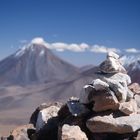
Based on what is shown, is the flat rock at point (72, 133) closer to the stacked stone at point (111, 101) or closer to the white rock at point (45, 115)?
the stacked stone at point (111, 101)

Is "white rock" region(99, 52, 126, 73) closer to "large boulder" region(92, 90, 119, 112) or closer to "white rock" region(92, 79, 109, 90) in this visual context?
"white rock" region(92, 79, 109, 90)

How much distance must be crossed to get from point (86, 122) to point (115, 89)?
1.67 metres

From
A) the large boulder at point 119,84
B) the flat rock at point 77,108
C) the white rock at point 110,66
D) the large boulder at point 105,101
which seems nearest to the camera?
the large boulder at point 105,101

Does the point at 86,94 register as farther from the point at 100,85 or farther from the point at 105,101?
the point at 105,101

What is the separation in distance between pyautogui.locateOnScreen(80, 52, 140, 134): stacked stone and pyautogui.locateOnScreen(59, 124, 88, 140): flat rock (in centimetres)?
51

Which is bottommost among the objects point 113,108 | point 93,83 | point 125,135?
point 125,135

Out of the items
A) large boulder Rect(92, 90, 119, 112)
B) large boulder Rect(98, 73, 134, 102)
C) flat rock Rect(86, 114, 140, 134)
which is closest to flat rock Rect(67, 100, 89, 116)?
large boulder Rect(92, 90, 119, 112)

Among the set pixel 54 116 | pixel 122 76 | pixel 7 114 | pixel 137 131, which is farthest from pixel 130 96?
Result: pixel 7 114

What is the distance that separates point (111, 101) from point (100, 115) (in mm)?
641

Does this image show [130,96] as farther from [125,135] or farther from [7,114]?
[7,114]

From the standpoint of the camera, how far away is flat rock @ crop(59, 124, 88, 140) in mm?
14664

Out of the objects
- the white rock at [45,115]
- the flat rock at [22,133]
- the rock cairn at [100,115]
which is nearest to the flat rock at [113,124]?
the rock cairn at [100,115]

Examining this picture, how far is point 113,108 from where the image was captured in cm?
1581

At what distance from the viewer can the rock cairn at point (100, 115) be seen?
49.3 ft
